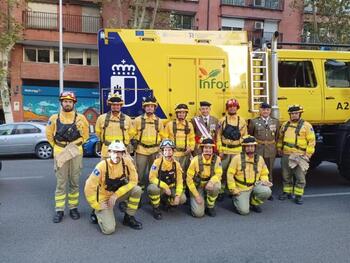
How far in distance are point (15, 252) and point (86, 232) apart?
3.25ft

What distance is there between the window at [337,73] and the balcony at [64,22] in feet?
65.2

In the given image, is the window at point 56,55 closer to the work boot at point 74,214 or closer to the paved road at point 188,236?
the paved road at point 188,236

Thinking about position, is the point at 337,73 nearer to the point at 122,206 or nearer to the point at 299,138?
the point at 299,138

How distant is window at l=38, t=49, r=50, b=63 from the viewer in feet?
82.4

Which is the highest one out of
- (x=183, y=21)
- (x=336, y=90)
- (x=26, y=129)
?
(x=183, y=21)

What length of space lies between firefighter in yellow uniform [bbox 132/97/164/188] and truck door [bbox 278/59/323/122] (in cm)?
245

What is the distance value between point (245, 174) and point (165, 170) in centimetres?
131

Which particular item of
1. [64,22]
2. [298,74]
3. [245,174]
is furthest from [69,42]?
[245,174]

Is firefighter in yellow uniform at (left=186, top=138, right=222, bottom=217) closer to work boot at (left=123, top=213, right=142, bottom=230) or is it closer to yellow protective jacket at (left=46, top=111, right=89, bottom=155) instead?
work boot at (left=123, top=213, right=142, bottom=230)

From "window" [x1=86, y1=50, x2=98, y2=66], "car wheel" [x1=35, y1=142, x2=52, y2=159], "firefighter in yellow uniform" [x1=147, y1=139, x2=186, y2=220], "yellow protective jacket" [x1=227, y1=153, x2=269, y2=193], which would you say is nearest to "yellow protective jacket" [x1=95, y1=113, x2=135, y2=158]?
"firefighter in yellow uniform" [x1=147, y1=139, x2=186, y2=220]

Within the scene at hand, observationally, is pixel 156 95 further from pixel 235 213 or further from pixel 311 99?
pixel 311 99

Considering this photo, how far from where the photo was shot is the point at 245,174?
6.60m

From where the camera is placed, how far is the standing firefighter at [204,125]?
23.0ft

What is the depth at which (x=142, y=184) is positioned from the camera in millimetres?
6969
